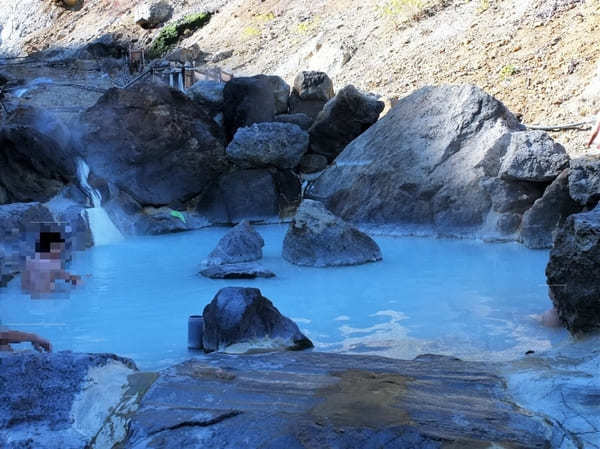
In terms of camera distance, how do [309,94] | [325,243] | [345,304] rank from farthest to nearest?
1. [309,94]
2. [325,243]
3. [345,304]

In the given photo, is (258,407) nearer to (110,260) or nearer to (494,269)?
(494,269)

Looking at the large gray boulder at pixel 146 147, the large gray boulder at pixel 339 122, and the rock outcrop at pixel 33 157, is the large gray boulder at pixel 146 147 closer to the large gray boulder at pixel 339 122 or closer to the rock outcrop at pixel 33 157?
the rock outcrop at pixel 33 157

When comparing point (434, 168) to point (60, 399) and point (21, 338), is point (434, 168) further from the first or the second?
point (60, 399)

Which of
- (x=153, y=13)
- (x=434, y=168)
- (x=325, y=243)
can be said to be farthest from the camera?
(x=153, y=13)

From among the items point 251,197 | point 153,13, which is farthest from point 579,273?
point 153,13

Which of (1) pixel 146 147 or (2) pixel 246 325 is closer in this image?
(2) pixel 246 325

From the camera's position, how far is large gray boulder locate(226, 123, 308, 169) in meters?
9.39

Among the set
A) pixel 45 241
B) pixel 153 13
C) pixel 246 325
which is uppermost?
pixel 153 13

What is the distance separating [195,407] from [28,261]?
5.70 ft

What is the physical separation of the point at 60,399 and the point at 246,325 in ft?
5.41

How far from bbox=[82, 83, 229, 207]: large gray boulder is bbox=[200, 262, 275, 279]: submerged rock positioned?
3.80 m

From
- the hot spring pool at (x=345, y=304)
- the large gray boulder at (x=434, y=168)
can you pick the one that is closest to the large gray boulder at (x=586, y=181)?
the hot spring pool at (x=345, y=304)

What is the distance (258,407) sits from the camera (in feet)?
7.00

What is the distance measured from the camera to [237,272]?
5793 mm
